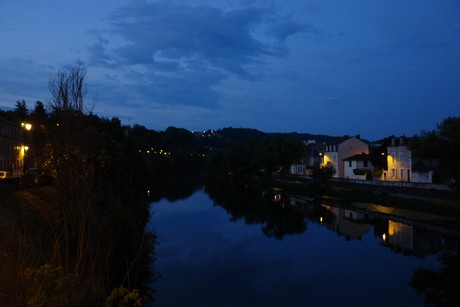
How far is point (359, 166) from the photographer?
68.2 meters

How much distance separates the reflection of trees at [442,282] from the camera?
17.6m

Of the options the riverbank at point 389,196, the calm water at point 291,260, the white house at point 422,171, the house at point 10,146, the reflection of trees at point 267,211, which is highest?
the house at point 10,146

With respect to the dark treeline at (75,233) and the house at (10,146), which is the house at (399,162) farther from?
the house at (10,146)

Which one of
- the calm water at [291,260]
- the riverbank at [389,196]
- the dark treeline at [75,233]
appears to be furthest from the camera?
the riverbank at [389,196]

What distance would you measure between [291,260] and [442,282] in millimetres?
7905

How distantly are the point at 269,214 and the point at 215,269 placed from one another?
2192 centimetres

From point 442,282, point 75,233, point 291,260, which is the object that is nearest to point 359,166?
point 291,260

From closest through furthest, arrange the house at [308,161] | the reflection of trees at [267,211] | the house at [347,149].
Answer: the reflection of trees at [267,211] → the house at [347,149] → the house at [308,161]

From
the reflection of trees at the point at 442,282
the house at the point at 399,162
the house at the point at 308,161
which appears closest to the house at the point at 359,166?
the house at the point at 399,162

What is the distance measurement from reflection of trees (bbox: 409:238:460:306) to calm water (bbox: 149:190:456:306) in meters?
0.43

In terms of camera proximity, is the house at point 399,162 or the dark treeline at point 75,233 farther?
the house at point 399,162

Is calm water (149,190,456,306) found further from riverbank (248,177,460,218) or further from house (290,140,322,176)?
house (290,140,322,176)

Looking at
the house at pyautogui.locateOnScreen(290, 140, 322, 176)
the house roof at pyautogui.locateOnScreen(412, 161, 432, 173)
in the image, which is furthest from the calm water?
the house at pyautogui.locateOnScreen(290, 140, 322, 176)

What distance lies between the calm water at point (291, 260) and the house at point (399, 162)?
777 inches
